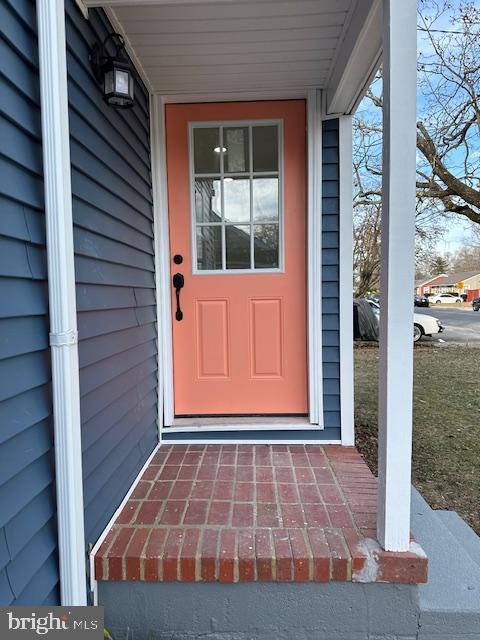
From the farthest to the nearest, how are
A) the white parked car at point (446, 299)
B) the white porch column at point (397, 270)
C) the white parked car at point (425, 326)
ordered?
the white parked car at point (446, 299), the white parked car at point (425, 326), the white porch column at point (397, 270)

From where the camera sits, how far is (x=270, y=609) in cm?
131

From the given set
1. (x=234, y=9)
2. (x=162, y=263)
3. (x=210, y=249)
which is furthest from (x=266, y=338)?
(x=234, y=9)

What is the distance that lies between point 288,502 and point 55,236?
4.36 feet

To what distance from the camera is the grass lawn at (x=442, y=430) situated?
2.36 meters

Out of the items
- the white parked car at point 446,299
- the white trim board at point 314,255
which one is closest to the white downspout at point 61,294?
the white trim board at point 314,255

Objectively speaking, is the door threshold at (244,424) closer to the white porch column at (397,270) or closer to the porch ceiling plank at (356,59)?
the white porch column at (397,270)

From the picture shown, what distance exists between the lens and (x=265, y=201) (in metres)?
2.30

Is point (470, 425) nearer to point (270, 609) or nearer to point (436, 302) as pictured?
point (270, 609)

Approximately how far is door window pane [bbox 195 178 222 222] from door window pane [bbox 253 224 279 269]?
256mm

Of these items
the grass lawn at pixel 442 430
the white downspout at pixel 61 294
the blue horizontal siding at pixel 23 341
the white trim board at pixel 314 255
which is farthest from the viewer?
the grass lawn at pixel 442 430

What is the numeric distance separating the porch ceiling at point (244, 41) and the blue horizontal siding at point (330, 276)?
1.04 feet

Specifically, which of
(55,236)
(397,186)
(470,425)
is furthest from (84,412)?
(470,425)

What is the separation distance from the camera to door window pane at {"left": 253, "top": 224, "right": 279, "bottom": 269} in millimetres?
2305

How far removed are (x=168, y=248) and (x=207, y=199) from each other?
380 millimetres
